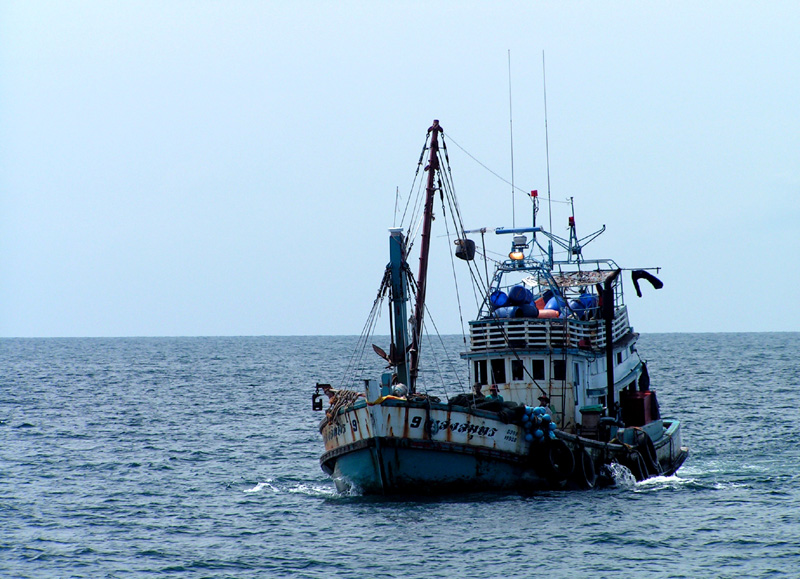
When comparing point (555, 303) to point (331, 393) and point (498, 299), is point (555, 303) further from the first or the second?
point (331, 393)

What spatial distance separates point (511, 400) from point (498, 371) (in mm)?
1190

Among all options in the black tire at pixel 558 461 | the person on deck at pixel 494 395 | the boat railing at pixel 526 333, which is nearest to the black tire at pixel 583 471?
the black tire at pixel 558 461

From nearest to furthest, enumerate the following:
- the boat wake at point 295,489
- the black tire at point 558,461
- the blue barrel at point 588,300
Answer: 1. the black tire at point 558,461
2. the boat wake at point 295,489
3. the blue barrel at point 588,300

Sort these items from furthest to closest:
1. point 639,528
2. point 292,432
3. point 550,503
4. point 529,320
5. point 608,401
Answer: point 292,432 < point 608,401 < point 529,320 < point 550,503 < point 639,528

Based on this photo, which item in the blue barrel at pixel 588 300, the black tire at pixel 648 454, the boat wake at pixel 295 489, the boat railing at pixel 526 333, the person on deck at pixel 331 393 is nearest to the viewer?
the person on deck at pixel 331 393

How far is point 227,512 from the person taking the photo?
3002 centimetres

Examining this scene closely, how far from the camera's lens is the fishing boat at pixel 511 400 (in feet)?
92.4

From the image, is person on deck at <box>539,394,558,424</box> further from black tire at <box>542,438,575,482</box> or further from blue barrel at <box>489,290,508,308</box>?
blue barrel at <box>489,290,508,308</box>

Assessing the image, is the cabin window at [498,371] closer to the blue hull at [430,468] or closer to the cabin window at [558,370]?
the cabin window at [558,370]

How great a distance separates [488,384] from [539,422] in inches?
172

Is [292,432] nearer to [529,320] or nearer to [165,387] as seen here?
[529,320]

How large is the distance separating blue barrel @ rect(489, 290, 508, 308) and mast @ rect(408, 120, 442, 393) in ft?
7.21

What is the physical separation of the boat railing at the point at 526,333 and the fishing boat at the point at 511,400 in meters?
0.04

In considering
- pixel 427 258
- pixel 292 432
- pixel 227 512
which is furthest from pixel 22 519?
pixel 292 432
